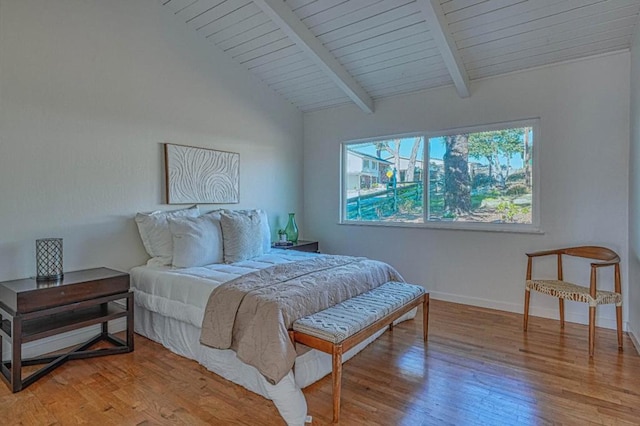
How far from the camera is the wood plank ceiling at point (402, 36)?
294 cm

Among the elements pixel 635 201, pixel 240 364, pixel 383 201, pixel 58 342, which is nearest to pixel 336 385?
pixel 240 364

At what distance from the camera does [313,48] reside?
3.61 meters

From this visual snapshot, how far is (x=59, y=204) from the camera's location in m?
2.89

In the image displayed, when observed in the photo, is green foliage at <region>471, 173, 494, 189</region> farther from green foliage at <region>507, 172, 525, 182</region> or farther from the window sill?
the window sill

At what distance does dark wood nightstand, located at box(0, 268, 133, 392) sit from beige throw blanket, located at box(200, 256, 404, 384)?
0.87 meters

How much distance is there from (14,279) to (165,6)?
2737 millimetres

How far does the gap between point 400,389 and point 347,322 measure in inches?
22.2

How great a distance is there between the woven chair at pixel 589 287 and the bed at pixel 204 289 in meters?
1.25

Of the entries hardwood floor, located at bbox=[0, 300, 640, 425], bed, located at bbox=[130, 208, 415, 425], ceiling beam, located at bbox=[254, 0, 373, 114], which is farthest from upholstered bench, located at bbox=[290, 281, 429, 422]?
ceiling beam, located at bbox=[254, 0, 373, 114]

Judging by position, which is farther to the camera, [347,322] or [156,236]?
[156,236]

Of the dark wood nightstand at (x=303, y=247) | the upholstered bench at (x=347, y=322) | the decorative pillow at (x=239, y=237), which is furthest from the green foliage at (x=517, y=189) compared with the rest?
the decorative pillow at (x=239, y=237)

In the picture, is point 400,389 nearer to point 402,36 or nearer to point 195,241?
point 195,241

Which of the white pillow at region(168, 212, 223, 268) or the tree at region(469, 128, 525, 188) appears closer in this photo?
the white pillow at region(168, 212, 223, 268)

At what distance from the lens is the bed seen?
2219mm
